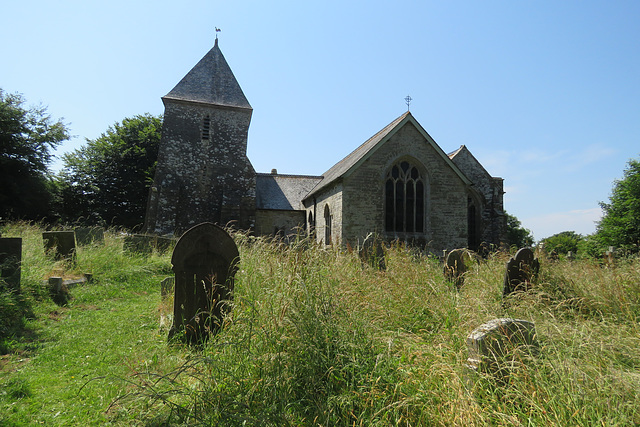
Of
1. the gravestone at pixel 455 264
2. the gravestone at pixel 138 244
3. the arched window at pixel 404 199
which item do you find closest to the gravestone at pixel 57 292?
the gravestone at pixel 138 244

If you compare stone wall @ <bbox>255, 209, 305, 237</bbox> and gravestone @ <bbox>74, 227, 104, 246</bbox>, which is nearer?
gravestone @ <bbox>74, 227, 104, 246</bbox>

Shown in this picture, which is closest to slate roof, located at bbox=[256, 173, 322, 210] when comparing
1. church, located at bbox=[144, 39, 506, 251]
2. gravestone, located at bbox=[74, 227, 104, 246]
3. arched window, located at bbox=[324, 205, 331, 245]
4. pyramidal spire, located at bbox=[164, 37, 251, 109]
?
church, located at bbox=[144, 39, 506, 251]

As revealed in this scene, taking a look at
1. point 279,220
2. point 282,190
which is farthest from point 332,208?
point 282,190

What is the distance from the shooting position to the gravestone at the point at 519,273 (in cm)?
507

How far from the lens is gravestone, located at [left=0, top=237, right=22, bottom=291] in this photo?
5453 millimetres

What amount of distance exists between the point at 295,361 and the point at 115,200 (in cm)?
3077

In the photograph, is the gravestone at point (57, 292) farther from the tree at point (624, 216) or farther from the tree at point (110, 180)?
the tree at point (624, 216)

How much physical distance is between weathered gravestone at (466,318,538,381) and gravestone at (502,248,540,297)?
8.65ft

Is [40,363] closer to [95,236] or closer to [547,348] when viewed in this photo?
[547,348]

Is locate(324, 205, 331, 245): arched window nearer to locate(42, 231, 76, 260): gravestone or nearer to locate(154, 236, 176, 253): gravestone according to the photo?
locate(154, 236, 176, 253): gravestone

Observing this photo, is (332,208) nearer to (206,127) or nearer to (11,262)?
(206,127)

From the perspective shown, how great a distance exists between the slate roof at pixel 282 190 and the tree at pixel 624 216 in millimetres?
20082

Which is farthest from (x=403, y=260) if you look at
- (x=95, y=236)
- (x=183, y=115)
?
(x=183, y=115)

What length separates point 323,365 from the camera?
258 cm
